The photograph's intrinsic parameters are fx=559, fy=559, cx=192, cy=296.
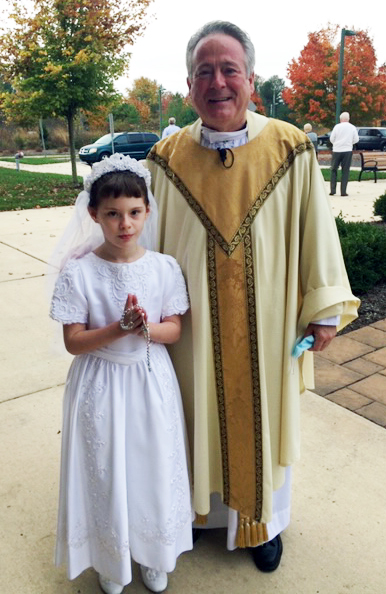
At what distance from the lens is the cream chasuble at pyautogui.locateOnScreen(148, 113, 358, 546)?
6.45 feet

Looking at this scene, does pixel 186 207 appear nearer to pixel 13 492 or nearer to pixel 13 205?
Result: pixel 13 492

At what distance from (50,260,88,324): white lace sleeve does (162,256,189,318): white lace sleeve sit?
289 millimetres

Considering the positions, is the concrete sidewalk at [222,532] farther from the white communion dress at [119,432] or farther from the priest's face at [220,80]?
the priest's face at [220,80]

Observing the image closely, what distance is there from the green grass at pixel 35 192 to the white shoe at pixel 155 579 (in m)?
9.55

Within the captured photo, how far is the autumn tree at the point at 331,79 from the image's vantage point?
102ft

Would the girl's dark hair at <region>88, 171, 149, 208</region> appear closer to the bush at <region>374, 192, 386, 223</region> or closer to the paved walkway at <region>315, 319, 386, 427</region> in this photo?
the paved walkway at <region>315, 319, 386, 427</region>

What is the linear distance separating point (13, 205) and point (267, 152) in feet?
32.0

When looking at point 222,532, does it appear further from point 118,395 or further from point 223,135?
point 223,135

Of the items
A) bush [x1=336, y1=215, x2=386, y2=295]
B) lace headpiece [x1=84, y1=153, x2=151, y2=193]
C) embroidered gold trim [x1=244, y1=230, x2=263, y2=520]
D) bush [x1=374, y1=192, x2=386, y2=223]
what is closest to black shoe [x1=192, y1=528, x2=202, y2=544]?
embroidered gold trim [x1=244, y1=230, x2=263, y2=520]

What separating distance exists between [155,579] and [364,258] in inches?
164

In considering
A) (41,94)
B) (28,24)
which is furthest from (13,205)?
(28,24)

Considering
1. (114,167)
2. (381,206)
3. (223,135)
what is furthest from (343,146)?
(114,167)

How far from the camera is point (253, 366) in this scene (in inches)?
79.8

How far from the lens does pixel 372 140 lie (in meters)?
30.5
